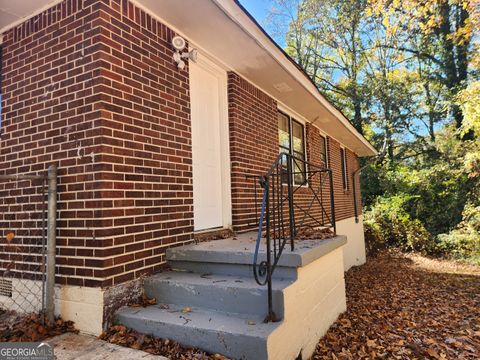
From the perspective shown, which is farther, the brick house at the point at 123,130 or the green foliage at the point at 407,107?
the green foliage at the point at 407,107

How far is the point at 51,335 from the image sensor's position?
268cm

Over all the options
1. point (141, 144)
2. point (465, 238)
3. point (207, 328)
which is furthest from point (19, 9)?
point (465, 238)

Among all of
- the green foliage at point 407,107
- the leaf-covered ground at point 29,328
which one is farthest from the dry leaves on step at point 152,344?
the green foliage at point 407,107

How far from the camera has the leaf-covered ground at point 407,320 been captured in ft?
10.8

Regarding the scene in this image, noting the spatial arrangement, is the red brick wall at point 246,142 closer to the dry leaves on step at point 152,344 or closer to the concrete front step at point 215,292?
the concrete front step at point 215,292

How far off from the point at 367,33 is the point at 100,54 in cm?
1990

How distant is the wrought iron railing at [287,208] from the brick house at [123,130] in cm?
34

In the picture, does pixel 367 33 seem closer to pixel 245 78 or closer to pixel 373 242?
pixel 373 242

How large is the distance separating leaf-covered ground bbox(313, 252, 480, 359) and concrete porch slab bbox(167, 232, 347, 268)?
912 mm

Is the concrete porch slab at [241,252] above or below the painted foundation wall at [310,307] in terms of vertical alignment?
above

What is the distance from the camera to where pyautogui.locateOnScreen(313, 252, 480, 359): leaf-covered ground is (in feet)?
10.8

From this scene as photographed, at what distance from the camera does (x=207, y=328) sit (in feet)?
8.00

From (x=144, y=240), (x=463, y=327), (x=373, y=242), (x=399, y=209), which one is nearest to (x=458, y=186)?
(x=399, y=209)

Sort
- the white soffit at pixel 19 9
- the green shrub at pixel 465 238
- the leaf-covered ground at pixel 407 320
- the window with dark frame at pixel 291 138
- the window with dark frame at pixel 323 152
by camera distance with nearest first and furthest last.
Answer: the white soffit at pixel 19 9 < the leaf-covered ground at pixel 407 320 < the window with dark frame at pixel 291 138 < the window with dark frame at pixel 323 152 < the green shrub at pixel 465 238
